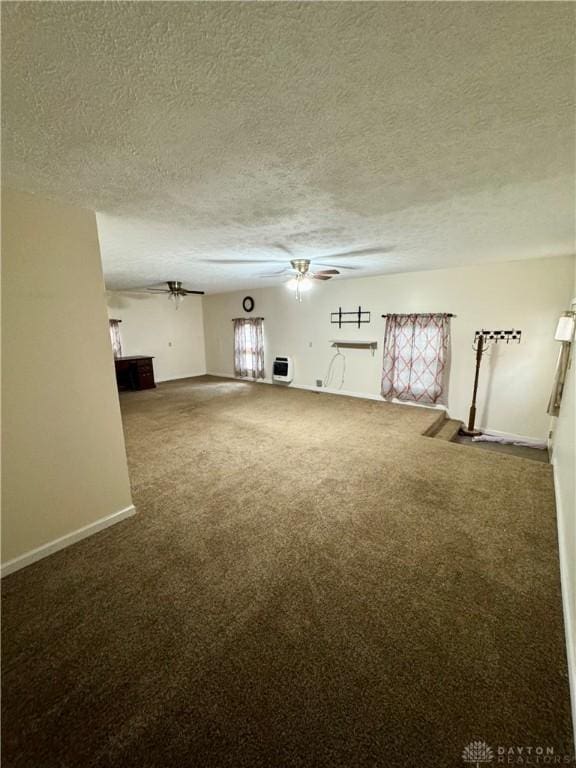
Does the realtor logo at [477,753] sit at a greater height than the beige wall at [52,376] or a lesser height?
lesser

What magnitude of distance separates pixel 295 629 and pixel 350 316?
16.3ft

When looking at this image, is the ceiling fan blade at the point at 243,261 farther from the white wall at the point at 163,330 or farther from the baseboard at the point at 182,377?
the baseboard at the point at 182,377

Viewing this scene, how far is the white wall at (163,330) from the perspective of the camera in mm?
6859

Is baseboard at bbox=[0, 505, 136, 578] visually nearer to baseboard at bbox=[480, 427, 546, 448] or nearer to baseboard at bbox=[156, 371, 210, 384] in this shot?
baseboard at bbox=[480, 427, 546, 448]

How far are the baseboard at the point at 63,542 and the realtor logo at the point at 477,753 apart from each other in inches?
87.8

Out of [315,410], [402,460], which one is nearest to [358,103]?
[402,460]

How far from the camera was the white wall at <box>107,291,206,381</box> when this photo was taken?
22.5 ft

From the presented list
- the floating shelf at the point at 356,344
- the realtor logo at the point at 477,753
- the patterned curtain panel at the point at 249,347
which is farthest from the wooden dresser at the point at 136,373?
the realtor logo at the point at 477,753

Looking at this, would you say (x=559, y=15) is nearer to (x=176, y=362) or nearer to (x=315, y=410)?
(x=315, y=410)

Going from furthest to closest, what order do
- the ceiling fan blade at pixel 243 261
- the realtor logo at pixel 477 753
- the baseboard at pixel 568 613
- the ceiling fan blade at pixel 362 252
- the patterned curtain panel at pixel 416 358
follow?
the patterned curtain panel at pixel 416 358
the ceiling fan blade at pixel 243 261
the ceiling fan blade at pixel 362 252
the baseboard at pixel 568 613
the realtor logo at pixel 477 753

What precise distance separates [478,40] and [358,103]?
349 mm

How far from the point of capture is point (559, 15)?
717 mm

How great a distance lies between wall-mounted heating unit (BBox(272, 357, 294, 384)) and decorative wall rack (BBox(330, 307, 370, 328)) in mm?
1336

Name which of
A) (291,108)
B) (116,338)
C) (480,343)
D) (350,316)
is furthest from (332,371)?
(291,108)
